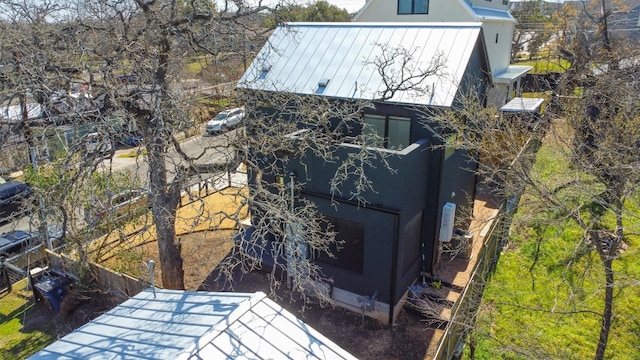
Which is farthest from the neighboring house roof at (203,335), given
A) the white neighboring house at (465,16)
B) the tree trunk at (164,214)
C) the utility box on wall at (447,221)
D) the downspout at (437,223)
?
the white neighboring house at (465,16)

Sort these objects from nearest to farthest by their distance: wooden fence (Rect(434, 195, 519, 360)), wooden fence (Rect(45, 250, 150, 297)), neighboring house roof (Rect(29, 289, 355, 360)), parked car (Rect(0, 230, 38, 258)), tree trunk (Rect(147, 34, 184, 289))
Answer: neighboring house roof (Rect(29, 289, 355, 360)) → wooden fence (Rect(434, 195, 519, 360)) → tree trunk (Rect(147, 34, 184, 289)) → wooden fence (Rect(45, 250, 150, 297)) → parked car (Rect(0, 230, 38, 258))

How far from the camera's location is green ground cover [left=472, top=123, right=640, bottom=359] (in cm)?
978

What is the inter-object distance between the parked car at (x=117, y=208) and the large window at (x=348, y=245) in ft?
15.3

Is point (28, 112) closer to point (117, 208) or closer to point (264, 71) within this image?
point (117, 208)

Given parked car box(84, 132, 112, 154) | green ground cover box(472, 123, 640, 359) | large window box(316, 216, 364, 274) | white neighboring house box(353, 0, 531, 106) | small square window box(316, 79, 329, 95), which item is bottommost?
green ground cover box(472, 123, 640, 359)

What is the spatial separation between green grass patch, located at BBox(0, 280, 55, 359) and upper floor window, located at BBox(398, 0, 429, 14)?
70.4 feet

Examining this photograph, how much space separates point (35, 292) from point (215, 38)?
9.03 meters

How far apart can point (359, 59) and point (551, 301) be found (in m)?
8.66

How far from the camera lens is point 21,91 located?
332 inches

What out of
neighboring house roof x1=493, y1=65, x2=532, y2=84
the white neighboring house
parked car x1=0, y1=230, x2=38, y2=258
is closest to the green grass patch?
parked car x1=0, y1=230, x2=38, y2=258

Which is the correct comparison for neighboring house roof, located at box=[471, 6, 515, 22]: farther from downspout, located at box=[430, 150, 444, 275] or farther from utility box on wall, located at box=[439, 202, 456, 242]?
utility box on wall, located at box=[439, 202, 456, 242]

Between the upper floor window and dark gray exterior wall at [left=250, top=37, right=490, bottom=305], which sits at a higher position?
the upper floor window

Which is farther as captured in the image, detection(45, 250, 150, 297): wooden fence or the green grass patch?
detection(45, 250, 150, 297): wooden fence

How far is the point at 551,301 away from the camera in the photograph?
38.0 ft
